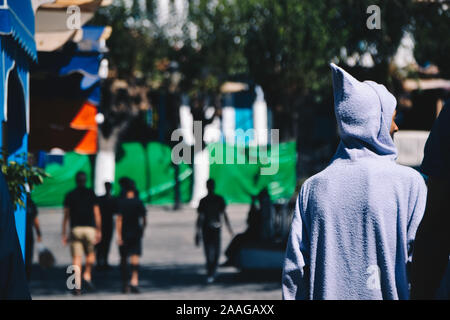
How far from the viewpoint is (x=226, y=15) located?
99.8 feet

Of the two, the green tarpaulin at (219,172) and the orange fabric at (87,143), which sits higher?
the orange fabric at (87,143)

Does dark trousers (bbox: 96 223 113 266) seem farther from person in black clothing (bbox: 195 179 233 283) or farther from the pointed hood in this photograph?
the pointed hood

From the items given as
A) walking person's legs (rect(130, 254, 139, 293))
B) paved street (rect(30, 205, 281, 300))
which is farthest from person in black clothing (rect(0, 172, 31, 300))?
walking person's legs (rect(130, 254, 139, 293))

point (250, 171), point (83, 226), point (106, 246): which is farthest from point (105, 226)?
point (250, 171)

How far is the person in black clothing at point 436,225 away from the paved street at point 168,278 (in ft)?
27.9

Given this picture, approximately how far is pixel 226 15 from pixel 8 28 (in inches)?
934

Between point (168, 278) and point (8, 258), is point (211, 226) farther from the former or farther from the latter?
point (8, 258)

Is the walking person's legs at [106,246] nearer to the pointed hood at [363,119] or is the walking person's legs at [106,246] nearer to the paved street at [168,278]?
the paved street at [168,278]

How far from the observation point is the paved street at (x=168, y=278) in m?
12.3

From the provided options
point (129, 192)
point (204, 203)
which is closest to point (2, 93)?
point (129, 192)

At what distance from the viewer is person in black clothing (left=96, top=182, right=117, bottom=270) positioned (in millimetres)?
15500

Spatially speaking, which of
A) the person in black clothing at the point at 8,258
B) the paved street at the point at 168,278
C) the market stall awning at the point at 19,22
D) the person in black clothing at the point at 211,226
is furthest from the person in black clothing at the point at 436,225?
the person in black clothing at the point at 211,226
